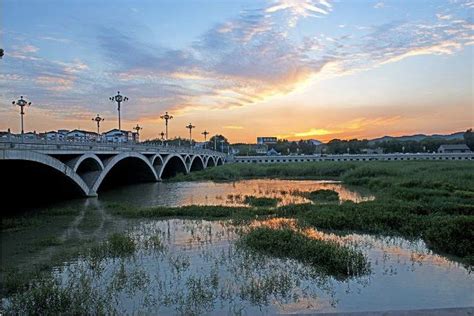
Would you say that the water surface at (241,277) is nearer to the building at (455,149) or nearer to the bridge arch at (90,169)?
the bridge arch at (90,169)

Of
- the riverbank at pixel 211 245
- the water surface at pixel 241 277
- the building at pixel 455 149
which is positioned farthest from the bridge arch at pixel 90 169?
the building at pixel 455 149

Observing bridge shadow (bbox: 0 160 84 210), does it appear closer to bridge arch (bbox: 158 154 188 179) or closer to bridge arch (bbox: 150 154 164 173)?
bridge arch (bbox: 150 154 164 173)

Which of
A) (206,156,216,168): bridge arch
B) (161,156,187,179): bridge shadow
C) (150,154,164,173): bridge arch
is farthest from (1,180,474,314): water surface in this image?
(206,156,216,168): bridge arch

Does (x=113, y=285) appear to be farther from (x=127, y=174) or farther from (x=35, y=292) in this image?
(x=127, y=174)

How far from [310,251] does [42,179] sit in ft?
65.4

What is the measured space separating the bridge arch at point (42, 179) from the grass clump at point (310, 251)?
12915 millimetres

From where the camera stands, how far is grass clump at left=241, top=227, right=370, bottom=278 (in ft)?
28.9

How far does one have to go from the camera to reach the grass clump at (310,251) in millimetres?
8797

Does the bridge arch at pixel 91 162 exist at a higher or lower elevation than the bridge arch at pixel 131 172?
higher

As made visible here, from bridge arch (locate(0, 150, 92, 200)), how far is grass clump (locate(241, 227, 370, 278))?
1292 centimetres

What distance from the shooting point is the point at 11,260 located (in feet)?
33.6

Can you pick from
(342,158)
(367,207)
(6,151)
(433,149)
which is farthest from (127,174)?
(433,149)

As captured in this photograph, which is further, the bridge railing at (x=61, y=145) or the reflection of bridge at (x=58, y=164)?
the reflection of bridge at (x=58, y=164)

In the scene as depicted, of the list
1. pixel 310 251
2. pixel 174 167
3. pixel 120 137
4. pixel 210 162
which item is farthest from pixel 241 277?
pixel 210 162
